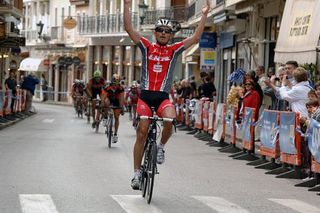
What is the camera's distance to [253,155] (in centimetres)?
2122

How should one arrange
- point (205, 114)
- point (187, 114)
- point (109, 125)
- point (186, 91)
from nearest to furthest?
point (109, 125), point (205, 114), point (187, 114), point (186, 91)

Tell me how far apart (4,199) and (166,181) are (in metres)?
3.65

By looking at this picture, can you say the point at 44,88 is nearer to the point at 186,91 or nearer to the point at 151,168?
the point at 186,91

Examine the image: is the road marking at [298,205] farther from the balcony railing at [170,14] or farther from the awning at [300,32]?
the balcony railing at [170,14]

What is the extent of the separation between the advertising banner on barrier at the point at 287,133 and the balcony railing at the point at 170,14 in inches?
1481

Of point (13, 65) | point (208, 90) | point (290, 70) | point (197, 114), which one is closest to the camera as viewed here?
point (290, 70)

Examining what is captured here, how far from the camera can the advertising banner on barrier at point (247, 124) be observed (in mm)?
20969

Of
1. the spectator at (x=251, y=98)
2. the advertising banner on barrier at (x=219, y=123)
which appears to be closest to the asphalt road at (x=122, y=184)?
the spectator at (x=251, y=98)

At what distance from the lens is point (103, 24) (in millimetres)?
72125

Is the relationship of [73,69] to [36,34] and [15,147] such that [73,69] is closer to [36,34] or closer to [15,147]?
[36,34]

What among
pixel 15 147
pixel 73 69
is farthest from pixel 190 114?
pixel 73 69

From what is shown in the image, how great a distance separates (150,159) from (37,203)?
1565mm

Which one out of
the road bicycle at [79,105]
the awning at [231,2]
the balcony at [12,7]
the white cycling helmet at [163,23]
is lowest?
the road bicycle at [79,105]

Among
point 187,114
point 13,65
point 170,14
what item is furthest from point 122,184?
point 13,65
